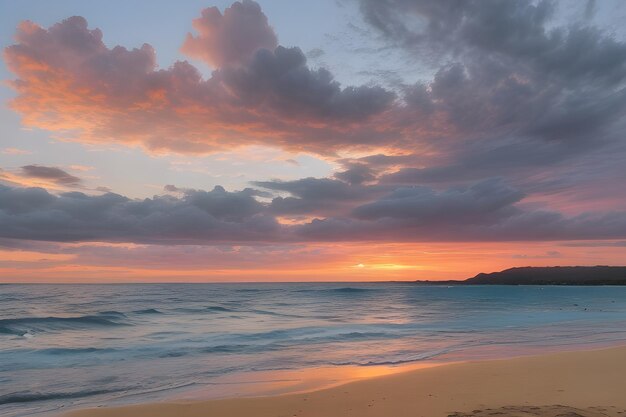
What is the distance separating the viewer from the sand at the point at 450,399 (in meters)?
9.45

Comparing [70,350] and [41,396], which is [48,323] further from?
[41,396]

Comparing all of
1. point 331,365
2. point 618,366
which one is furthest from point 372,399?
point 618,366

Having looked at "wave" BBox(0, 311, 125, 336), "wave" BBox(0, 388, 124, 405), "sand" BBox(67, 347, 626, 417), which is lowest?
"wave" BBox(0, 311, 125, 336)

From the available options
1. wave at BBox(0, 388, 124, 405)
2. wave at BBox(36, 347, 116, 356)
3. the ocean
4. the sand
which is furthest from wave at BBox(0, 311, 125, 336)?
the sand

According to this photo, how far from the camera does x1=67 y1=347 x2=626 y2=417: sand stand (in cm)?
945

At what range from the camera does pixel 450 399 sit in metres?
10.5

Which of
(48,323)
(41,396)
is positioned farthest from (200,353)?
(48,323)

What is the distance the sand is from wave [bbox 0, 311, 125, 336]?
2678 cm

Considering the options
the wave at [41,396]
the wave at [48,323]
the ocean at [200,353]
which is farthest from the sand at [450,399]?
the wave at [48,323]

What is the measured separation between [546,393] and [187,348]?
17.7m

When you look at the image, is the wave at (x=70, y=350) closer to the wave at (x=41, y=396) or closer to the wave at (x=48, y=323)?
the wave at (x=41, y=396)

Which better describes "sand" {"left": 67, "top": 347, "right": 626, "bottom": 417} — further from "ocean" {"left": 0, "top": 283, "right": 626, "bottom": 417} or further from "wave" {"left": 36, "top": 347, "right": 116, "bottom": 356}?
"wave" {"left": 36, "top": 347, "right": 116, "bottom": 356}

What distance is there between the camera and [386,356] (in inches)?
790

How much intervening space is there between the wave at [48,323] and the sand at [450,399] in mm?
26778
